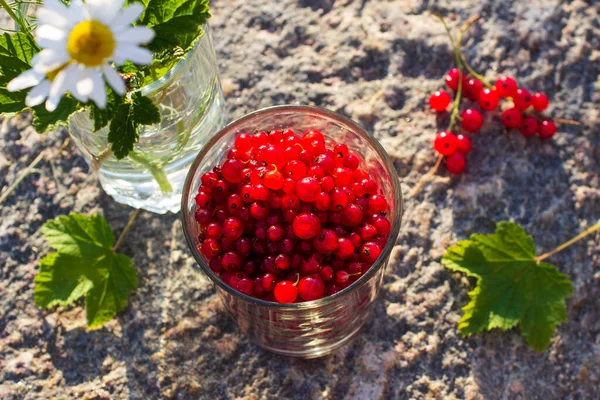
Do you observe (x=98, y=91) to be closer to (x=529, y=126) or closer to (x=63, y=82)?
(x=63, y=82)

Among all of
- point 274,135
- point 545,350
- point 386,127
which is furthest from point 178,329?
point 545,350

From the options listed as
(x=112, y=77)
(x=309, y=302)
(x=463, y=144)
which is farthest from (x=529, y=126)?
(x=112, y=77)

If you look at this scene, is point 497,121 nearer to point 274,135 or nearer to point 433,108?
point 433,108

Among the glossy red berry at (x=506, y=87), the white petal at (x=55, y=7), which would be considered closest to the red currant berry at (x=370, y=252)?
the white petal at (x=55, y=7)

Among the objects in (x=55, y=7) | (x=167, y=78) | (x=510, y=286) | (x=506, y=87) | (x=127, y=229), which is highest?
(x=55, y=7)

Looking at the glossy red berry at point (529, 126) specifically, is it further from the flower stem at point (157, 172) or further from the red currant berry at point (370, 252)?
the flower stem at point (157, 172)

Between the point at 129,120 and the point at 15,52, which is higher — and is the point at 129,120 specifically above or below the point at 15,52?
below

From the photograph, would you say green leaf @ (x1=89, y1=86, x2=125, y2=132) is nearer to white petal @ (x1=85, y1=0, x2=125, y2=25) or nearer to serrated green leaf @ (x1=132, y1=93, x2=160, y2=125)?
serrated green leaf @ (x1=132, y1=93, x2=160, y2=125)
